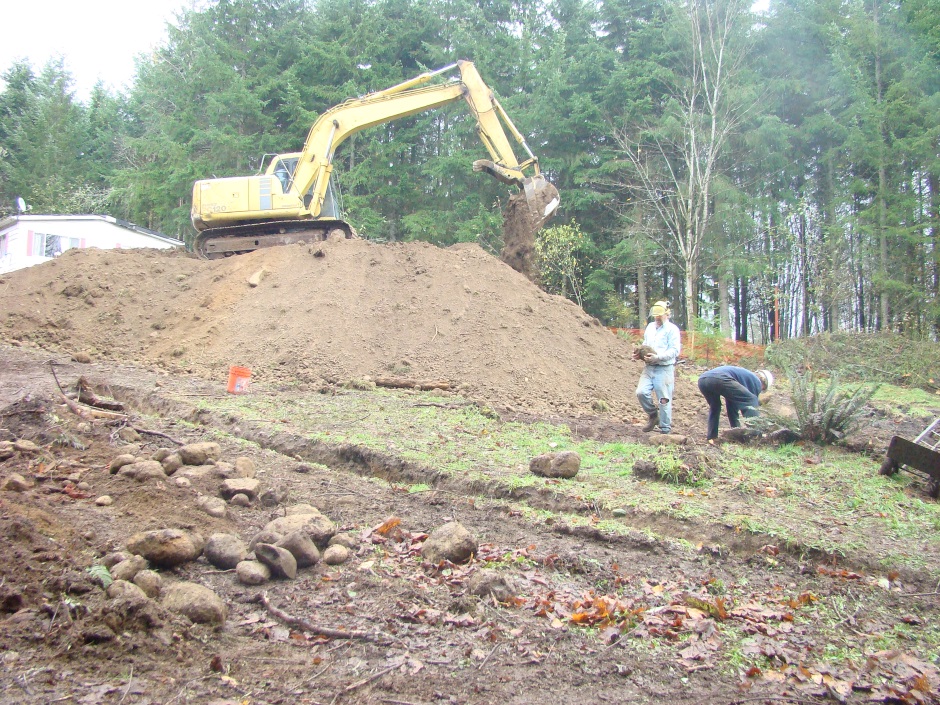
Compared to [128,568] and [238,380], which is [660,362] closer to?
[238,380]

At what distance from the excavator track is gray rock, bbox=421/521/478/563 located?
39.3 feet

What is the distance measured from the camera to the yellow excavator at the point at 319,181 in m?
15.4

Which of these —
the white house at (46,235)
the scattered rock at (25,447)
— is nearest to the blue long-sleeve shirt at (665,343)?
the scattered rock at (25,447)

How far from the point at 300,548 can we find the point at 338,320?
28.7ft

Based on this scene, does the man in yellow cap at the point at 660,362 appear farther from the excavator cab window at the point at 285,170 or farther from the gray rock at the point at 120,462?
the excavator cab window at the point at 285,170

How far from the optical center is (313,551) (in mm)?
4180

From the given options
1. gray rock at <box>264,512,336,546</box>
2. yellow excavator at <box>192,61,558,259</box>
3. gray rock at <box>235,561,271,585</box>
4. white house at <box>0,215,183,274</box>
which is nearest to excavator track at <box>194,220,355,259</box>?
yellow excavator at <box>192,61,558,259</box>

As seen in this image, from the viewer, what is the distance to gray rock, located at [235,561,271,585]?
12.7 ft

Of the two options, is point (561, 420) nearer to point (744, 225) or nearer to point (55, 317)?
point (55, 317)

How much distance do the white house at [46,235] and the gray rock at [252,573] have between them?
23.2 metres

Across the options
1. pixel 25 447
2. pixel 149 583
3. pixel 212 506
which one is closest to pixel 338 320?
pixel 25 447

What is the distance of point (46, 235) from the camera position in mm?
24766

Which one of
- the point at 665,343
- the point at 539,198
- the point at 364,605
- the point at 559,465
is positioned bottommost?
the point at 364,605

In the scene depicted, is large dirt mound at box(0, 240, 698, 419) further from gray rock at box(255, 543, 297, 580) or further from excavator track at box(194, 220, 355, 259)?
gray rock at box(255, 543, 297, 580)
